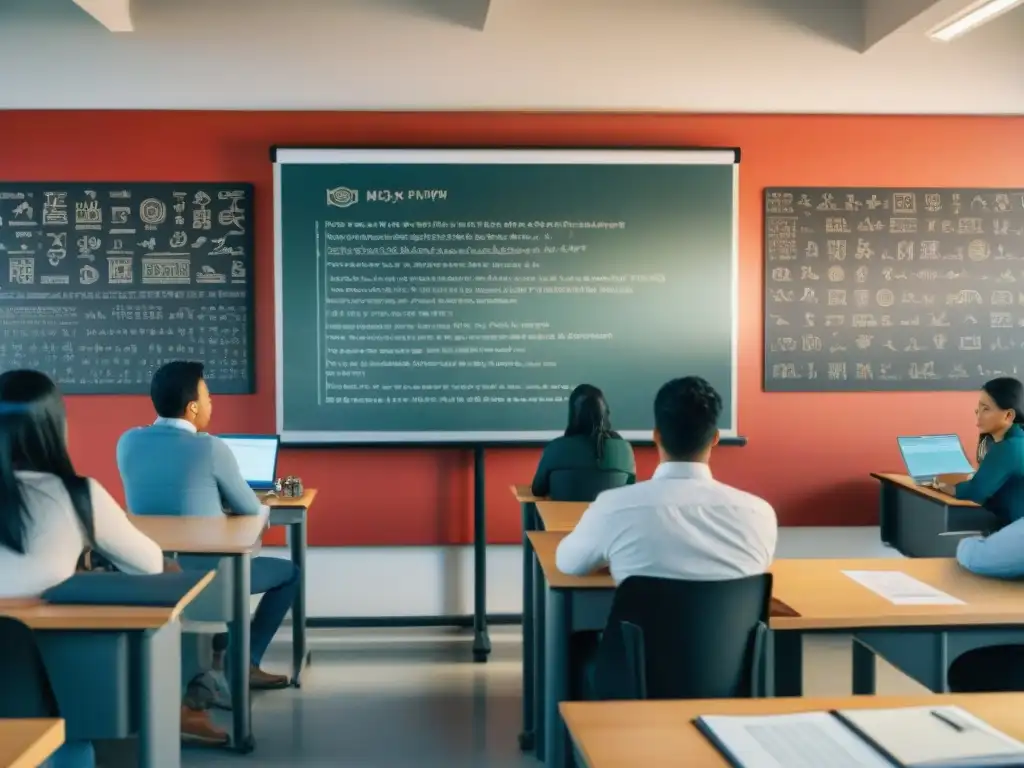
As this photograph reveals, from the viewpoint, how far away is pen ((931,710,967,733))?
1347 mm

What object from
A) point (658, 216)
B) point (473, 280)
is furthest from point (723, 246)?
point (473, 280)

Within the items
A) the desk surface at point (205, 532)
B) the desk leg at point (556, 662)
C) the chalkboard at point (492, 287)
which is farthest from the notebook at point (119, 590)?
the chalkboard at point (492, 287)

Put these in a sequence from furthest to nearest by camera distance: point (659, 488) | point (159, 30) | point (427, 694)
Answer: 1. point (159, 30)
2. point (427, 694)
3. point (659, 488)

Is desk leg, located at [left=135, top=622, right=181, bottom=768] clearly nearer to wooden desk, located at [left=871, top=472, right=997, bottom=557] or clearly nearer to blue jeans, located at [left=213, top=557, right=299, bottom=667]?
blue jeans, located at [left=213, top=557, right=299, bottom=667]

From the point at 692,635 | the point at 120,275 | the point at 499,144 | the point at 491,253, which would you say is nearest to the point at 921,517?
the point at 491,253

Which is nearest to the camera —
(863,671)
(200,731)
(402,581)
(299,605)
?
(863,671)

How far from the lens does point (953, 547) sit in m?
4.01

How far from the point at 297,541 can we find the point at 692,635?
2.49 meters

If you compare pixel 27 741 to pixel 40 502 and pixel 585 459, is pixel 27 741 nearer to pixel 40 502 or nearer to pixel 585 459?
pixel 40 502

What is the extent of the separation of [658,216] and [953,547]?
6.81ft

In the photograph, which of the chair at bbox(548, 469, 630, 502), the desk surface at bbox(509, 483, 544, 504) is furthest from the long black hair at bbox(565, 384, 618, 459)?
the desk surface at bbox(509, 483, 544, 504)

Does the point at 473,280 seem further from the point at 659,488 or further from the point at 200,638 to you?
the point at 659,488

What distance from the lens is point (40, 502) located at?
85.1 inches

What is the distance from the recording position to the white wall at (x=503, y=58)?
14.8 ft
